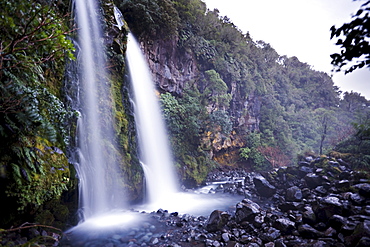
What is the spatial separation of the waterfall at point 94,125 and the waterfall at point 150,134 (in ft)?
7.29

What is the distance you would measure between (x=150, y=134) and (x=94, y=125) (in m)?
4.12

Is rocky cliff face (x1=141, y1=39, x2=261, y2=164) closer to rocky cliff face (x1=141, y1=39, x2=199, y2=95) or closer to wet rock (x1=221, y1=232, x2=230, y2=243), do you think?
rocky cliff face (x1=141, y1=39, x2=199, y2=95)

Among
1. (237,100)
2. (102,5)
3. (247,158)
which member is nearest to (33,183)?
(102,5)

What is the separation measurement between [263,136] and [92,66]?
21094 millimetres

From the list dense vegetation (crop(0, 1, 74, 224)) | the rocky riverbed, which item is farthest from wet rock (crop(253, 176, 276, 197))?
dense vegetation (crop(0, 1, 74, 224))

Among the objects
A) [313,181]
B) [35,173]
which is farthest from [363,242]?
[35,173]

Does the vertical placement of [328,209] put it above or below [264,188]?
above

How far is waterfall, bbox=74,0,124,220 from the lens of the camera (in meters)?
7.13

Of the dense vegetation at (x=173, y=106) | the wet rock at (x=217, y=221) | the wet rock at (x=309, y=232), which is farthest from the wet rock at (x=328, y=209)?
the dense vegetation at (x=173, y=106)

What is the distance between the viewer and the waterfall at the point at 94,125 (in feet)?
23.4

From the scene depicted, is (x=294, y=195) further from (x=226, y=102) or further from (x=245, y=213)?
(x=226, y=102)

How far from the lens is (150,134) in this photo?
38.0ft

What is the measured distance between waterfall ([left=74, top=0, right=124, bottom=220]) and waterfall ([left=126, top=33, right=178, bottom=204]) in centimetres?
222

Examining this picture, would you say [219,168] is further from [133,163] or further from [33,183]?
[33,183]
